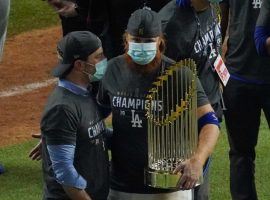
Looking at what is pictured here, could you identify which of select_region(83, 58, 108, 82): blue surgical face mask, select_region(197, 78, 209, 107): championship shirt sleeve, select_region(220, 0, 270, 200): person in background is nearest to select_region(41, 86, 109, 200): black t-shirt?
select_region(83, 58, 108, 82): blue surgical face mask

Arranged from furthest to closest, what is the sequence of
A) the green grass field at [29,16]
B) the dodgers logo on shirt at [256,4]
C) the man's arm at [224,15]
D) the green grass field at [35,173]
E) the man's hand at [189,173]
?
the green grass field at [29,16], the green grass field at [35,173], the man's arm at [224,15], the dodgers logo on shirt at [256,4], the man's hand at [189,173]

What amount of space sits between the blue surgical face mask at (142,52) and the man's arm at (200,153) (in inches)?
15.4

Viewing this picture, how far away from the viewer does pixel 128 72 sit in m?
5.62

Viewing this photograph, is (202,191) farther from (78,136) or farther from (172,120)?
(78,136)

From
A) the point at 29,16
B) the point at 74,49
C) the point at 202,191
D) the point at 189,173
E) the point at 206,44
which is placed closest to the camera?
the point at 189,173

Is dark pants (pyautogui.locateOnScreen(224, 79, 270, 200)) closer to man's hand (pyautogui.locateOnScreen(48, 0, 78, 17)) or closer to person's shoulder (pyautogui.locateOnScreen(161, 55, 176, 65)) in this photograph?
man's hand (pyautogui.locateOnScreen(48, 0, 78, 17))

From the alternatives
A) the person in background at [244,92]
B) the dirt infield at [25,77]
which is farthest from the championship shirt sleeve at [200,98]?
the dirt infield at [25,77]

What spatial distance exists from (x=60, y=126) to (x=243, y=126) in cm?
221

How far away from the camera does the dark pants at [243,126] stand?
23.2 ft

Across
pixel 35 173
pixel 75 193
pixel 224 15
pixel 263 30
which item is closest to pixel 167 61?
pixel 75 193

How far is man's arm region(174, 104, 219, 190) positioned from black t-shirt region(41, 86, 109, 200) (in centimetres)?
45

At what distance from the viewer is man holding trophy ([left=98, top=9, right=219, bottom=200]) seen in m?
5.36

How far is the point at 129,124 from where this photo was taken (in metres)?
5.55

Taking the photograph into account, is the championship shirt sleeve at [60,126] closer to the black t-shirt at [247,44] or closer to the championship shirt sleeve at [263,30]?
the championship shirt sleeve at [263,30]
